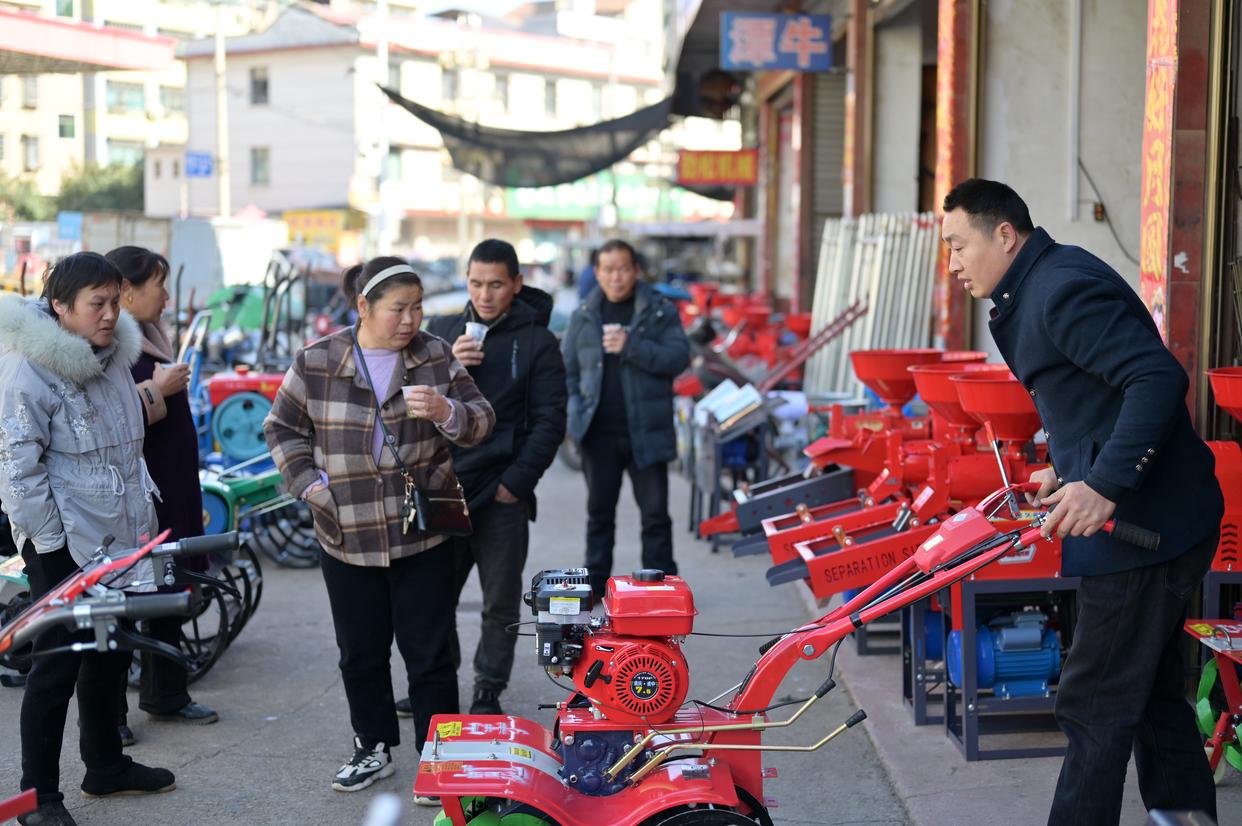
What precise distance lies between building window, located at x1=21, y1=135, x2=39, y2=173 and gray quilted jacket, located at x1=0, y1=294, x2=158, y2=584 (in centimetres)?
1072

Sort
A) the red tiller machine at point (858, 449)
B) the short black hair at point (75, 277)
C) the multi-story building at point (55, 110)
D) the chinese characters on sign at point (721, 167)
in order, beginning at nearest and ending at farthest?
the short black hair at point (75, 277) < the red tiller machine at point (858, 449) < the multi-story building at point (55, 110) < the chinese characters on sign at point (721, 167)

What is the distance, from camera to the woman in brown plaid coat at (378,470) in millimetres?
Result: 4668

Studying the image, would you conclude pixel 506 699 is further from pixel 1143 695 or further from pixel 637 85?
pixel 637 85

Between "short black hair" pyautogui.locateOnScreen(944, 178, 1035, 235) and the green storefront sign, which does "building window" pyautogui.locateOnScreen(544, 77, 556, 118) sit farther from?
"short black hair" pyautogui.locateOnScreen(944, 178, 1035, 235)

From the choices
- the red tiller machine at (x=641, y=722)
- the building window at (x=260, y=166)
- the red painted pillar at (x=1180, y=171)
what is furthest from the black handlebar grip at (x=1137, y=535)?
the building window at (x=260, y=166)

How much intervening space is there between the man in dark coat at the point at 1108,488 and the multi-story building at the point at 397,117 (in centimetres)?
4853

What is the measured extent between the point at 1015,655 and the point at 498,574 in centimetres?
207

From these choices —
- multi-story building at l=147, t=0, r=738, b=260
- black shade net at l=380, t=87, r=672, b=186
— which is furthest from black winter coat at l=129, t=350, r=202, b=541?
multi-story building at l=147, t=0, r=738, b=260

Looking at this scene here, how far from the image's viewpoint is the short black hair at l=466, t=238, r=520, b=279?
559 cm

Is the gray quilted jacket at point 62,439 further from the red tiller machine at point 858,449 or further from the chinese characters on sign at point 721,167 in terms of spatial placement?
the chinese characters on sign at point 721,167

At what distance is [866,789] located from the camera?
490 cm

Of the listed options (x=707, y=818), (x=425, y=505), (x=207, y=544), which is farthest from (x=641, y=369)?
(x=207, y=544)

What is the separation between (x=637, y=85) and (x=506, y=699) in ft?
205

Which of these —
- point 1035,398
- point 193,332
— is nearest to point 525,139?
point 193,332
